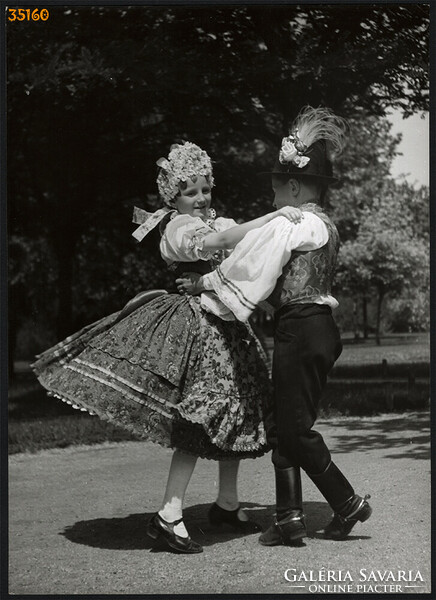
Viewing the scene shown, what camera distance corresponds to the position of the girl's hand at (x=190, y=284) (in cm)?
476

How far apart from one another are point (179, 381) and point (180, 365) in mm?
82

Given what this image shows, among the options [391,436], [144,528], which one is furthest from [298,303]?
[391,436]

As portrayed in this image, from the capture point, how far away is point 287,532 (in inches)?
183

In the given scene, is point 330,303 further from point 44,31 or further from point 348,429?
point 44,31

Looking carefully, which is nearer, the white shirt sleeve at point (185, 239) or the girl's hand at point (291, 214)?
the girl's hand at point (291, 214)

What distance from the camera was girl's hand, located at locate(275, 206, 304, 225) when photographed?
446 cm

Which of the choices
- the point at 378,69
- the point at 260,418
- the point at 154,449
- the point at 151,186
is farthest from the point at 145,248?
the point at 260,418

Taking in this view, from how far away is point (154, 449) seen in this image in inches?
274

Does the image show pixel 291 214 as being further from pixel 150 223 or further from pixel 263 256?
pixel 150 223

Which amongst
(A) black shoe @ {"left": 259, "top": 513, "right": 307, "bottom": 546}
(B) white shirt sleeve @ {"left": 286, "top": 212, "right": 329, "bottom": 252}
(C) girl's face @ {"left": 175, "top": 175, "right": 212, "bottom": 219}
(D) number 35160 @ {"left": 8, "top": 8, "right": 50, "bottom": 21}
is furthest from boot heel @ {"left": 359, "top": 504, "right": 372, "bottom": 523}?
(D) number 35160 @ {"left": 8, "top": 8, "right": 50, "bottom": 21}

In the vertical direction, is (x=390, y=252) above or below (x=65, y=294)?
above

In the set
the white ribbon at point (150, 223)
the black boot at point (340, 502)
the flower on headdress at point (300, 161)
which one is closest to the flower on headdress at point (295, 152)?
the flower on headdress at point (300, 161)

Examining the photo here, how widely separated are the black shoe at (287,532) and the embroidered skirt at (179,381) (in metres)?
0.38

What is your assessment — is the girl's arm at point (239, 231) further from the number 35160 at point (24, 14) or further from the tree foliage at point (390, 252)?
the number 35160 at point (24, 14)
